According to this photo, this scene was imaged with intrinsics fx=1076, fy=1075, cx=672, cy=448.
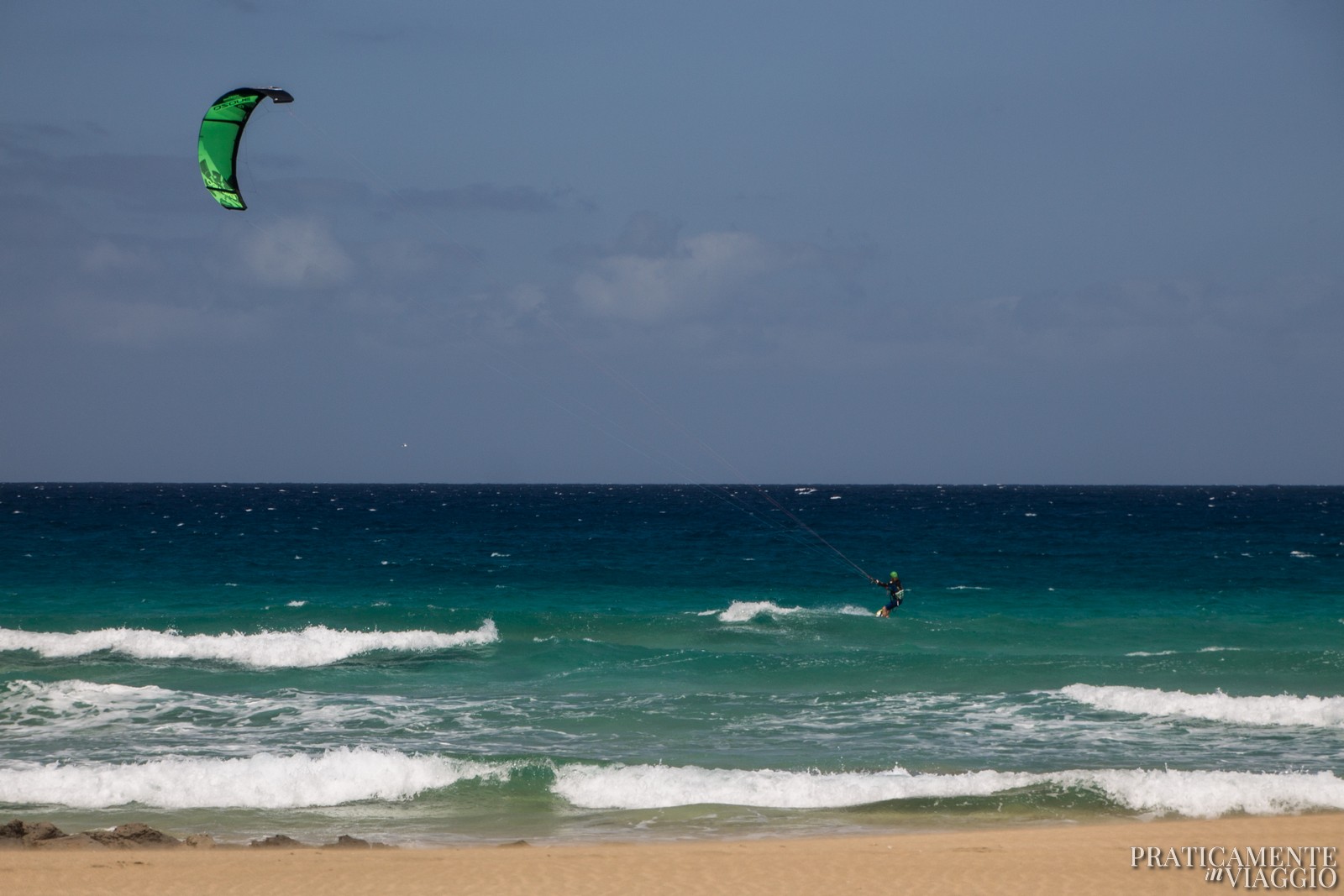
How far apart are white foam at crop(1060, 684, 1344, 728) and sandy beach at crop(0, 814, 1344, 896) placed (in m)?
5.33

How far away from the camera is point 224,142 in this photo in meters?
13.4

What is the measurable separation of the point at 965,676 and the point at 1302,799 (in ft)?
23.5

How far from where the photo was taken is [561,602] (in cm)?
2797

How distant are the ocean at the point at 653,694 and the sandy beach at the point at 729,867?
84cm

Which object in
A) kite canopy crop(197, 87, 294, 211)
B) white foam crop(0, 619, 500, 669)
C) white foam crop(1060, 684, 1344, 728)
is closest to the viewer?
kite canopy crop(197, 87, 294, 211)

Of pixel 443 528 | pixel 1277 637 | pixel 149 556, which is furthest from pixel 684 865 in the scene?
pixel 443 528

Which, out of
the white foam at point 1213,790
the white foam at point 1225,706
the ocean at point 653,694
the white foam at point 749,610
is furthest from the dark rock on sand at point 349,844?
the white foam at point 749,610

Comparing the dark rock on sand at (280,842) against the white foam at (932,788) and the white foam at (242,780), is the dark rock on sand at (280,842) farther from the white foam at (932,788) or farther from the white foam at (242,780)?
the white foam at (932,788)

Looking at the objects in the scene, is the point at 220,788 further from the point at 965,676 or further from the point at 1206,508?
the point at 1206,508

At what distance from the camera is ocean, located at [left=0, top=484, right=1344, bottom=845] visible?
11359 mm

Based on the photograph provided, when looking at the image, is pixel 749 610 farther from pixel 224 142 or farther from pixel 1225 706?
pixel 224 142

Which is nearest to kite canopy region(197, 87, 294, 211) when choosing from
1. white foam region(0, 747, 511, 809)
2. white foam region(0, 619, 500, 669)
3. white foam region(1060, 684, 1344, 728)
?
white foam region(0, 747, 511, 809)

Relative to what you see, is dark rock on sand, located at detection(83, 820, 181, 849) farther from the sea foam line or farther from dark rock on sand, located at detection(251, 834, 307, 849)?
the sea foam line

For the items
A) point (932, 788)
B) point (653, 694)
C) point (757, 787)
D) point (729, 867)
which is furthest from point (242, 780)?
point (932, 788)
